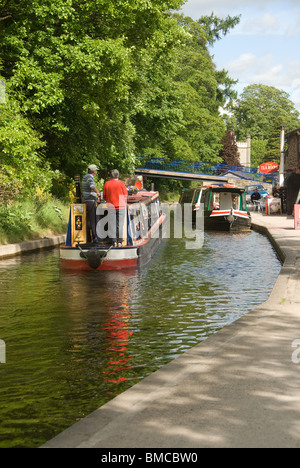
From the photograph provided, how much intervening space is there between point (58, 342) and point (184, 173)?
62931 mm

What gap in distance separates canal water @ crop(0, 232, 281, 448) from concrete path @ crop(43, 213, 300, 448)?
1.81 ft

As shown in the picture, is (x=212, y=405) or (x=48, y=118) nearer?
(x=212, y=405)

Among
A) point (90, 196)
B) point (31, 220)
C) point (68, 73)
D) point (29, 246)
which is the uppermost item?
point (68, 73)

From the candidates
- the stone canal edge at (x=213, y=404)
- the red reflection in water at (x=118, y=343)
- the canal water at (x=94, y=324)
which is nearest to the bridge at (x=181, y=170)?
the canal water at (x=94, y=324)

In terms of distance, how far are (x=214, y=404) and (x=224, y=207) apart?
30598mm

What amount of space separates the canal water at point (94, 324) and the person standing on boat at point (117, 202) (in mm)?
1157

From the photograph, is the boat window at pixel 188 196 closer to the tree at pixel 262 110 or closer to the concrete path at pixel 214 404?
the concrete path at pixel 214 404

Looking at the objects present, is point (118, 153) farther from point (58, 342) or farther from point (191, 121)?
point (191, 121)

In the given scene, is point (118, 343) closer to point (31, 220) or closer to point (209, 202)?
point (31, 220)

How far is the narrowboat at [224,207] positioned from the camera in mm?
31078

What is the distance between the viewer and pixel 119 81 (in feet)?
76.4

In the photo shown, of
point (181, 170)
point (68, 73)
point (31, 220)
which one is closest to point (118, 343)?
point (31, 220)

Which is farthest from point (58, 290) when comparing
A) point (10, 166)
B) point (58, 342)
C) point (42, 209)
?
point (42, 209)

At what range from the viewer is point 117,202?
16156 mm
